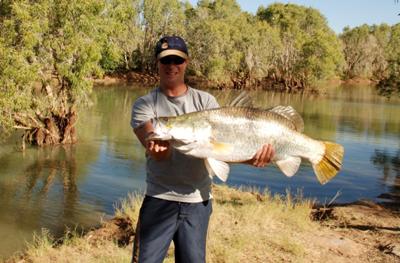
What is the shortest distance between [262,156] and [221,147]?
0.35m

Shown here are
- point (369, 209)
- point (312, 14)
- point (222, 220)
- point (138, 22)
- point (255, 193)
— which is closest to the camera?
point (222, 220)

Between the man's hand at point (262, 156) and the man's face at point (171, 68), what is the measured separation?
814mm

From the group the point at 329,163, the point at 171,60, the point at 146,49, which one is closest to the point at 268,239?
the point at 329,163

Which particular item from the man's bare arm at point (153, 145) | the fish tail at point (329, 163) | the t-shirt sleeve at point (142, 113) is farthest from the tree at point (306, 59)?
the man's bare arm at point (153, 145)

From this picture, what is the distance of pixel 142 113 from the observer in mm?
3621

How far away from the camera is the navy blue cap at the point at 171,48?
11.7 feet

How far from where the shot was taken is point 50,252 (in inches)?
301

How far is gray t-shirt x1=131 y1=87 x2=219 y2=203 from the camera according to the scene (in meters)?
3.57

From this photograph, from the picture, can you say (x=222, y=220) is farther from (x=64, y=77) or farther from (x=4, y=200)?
(x=64, y=77)

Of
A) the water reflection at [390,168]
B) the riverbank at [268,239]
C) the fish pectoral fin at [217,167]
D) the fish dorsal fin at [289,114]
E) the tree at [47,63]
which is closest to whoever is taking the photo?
the fish pectoral fin at [217,167]

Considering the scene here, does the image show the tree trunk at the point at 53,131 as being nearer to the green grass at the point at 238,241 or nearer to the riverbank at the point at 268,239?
the riverbank at the point at 268,239

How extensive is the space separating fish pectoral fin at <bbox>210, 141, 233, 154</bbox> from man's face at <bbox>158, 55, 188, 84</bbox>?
0.56m

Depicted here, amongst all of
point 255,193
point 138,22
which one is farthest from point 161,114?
point 138,22

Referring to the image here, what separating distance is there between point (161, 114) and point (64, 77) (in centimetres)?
1669
